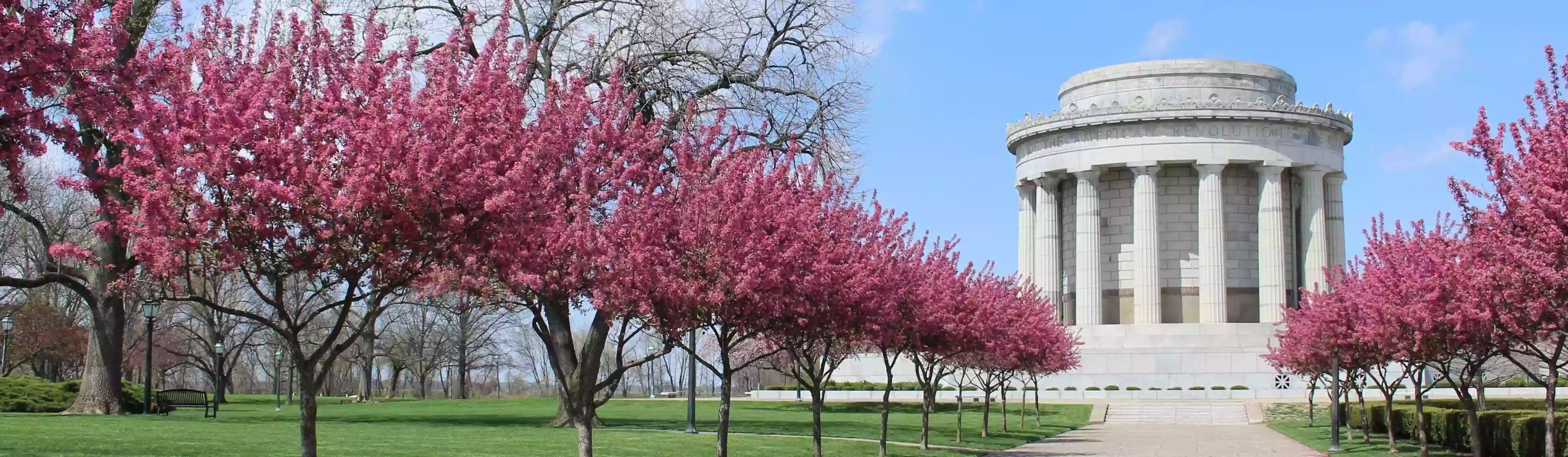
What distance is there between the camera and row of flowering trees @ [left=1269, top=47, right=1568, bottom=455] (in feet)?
59.2

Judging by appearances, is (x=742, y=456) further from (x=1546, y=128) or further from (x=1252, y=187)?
(x=1252, y=187)

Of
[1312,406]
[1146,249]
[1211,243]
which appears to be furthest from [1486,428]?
[1146,249]

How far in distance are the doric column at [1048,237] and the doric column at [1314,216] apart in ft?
42.3

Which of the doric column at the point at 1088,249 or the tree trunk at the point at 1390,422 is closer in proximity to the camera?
the tree trunk at the point at 1390,422

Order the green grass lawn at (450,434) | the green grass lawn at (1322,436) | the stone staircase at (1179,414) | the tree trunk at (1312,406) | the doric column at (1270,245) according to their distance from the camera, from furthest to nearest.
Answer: the doric column at (1270,245) < the stone staircase at (1179,414) < the tree trunk at (1312,406) < the green grass lawn at (1322,436) < the green grass lawn at (450,434)

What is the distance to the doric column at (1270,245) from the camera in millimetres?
76938

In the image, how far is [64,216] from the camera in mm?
51188

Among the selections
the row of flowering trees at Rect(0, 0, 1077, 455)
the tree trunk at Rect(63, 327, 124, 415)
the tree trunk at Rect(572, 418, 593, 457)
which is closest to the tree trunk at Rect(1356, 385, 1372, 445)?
the row of flowering trees at Rect(0, 0, 1077, 455)

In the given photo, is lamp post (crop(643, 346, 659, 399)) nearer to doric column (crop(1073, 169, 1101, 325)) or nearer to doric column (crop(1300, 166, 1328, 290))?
doric column (crop(1073, 169, 1101, 325))

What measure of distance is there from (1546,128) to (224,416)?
32659mm

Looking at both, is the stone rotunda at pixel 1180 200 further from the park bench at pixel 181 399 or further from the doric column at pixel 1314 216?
the park bench at pixel 181 399

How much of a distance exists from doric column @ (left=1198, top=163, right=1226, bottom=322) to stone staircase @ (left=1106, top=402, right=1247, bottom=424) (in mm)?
17005

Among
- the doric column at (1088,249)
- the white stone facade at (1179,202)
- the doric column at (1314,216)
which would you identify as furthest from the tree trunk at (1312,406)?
the doric column at (1314,216)

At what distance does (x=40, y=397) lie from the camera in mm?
38000
